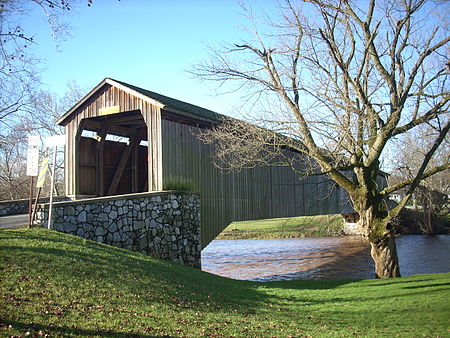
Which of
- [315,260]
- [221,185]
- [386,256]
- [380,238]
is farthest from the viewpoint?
[315,260]

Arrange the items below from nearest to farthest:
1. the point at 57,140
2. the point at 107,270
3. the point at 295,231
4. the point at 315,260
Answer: the point at 107,270 < the point at 57,140 < the point at 315,260 < the point at 295,231

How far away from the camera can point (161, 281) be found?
292 inches

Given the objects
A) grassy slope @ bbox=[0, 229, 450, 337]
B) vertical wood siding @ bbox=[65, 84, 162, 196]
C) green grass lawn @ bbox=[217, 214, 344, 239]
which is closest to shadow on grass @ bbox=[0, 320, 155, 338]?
grassy slope @ bbox=[0, 229, 450, 337]

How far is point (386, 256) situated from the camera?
449 inches

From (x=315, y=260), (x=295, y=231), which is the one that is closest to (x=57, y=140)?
(x=315, y=260)

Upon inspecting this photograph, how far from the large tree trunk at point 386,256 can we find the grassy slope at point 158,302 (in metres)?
1.46

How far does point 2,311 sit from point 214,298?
3.78 metres

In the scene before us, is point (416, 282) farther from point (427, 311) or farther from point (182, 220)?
point (182, 220)

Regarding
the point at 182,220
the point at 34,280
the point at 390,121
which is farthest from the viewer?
the point at 182,220

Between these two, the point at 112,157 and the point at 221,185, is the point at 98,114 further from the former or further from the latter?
the point at 221,185

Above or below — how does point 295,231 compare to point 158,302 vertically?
below

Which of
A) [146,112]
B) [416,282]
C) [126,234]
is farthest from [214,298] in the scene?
[146,112]

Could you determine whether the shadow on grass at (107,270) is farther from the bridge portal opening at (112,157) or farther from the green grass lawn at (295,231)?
the green grass lawn at (295,231)

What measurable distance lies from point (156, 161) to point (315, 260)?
35.0 feet
